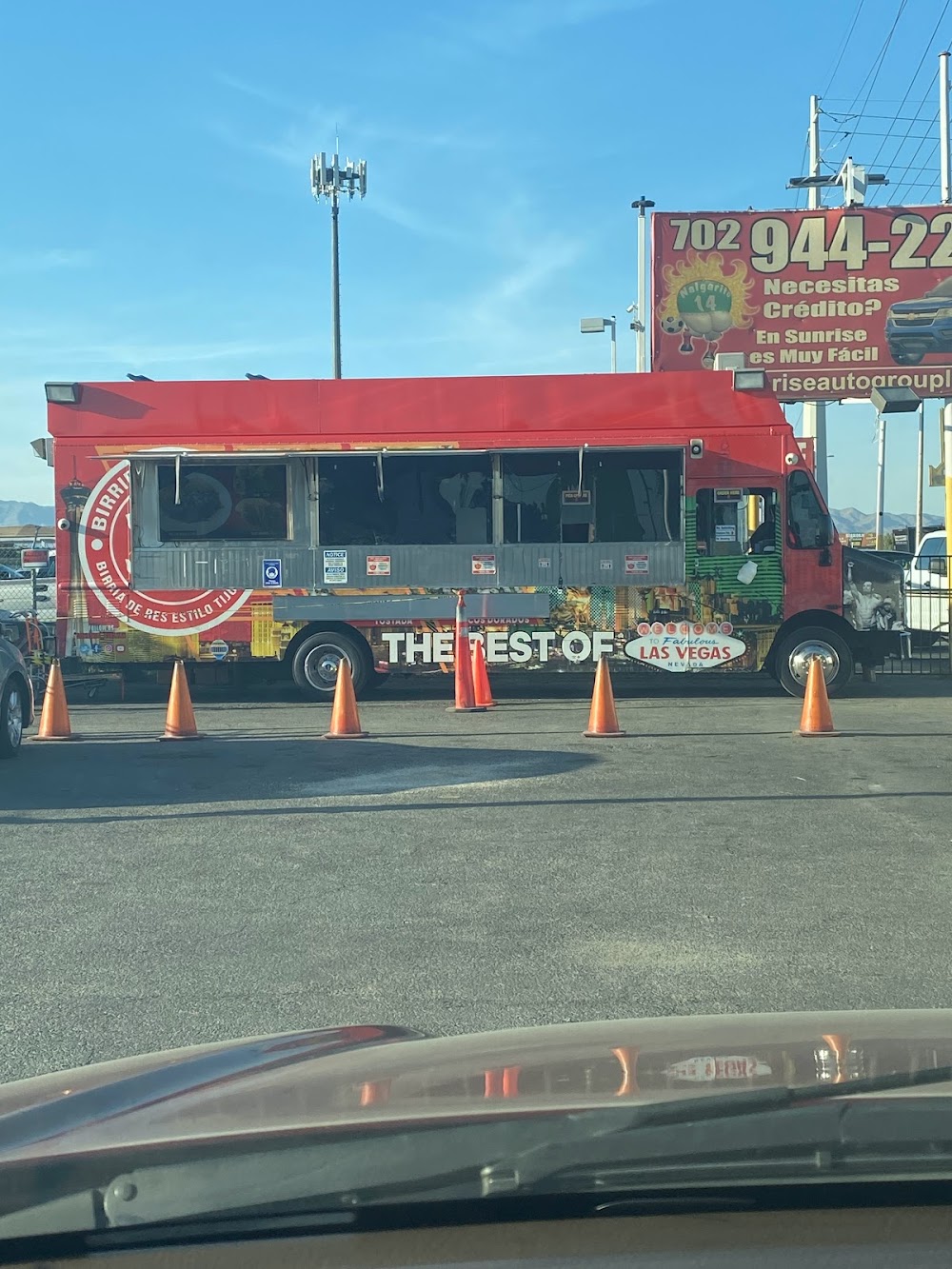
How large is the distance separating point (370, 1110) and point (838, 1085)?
804 millimetres

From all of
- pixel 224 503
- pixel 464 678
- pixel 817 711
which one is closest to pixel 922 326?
pixel 464 678

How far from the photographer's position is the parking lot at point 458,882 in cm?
509

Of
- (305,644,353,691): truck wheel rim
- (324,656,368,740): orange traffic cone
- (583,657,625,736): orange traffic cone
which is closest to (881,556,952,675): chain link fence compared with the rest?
(583,657,625,736): orange traffic cone

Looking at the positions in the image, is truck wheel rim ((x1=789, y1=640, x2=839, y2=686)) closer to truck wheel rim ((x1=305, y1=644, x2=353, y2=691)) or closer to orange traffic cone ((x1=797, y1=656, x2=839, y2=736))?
orange traffic cone ((x1=797, y1=656, x2=839, y2=736))

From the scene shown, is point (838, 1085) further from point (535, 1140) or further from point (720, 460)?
point (720, 460)

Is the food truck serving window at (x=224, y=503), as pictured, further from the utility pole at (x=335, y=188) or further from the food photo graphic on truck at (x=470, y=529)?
the utility pole at (x=335, y=188)

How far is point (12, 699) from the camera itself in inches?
460

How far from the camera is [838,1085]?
233 centimetres

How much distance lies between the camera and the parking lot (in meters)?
5.09

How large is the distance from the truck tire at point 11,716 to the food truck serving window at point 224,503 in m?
4.42

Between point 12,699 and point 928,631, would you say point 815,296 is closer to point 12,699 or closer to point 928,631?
point 928,631

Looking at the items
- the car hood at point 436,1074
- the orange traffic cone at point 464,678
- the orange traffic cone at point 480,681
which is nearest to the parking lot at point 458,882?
the car hood at point 436,1074

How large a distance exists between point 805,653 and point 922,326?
11.2 m

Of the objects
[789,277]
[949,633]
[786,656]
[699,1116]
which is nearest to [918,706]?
[786,656]
